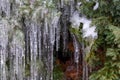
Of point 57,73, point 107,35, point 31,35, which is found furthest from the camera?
point 57,73

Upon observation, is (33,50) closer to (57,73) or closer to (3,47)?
(3,47)

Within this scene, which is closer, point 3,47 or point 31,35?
point 3,47

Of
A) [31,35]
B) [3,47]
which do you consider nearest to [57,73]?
[31,35]

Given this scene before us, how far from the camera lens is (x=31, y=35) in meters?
6.50

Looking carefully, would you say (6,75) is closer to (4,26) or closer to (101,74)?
(4,26)

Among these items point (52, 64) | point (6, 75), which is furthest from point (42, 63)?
point (6, 75)

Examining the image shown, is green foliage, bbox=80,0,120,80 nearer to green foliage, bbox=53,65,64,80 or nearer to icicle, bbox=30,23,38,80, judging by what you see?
green foliage, bbox=53,65,64,80

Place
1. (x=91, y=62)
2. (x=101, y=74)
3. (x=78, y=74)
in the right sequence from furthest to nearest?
(x=78, y=74), (x=91, y=62), (x=101, y=74)

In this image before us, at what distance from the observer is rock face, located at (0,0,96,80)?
634 centimetres

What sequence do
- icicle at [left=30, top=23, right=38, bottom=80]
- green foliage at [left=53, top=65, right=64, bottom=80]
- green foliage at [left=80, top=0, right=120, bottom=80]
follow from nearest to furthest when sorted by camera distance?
green foliage at [left=80, top=0, right=120, bottom=80], icicle at [left=30, top=23, right=38, bottom=80], green foliage at [left=53, top=65, right=64, bottom=80]

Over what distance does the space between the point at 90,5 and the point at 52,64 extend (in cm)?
143

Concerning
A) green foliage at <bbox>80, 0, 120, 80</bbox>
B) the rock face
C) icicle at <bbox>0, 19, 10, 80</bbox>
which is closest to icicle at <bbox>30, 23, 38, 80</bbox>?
the rock face

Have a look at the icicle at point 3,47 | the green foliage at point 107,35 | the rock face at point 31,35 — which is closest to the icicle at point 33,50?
the rock face at point 31,35

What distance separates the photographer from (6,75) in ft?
21.6
